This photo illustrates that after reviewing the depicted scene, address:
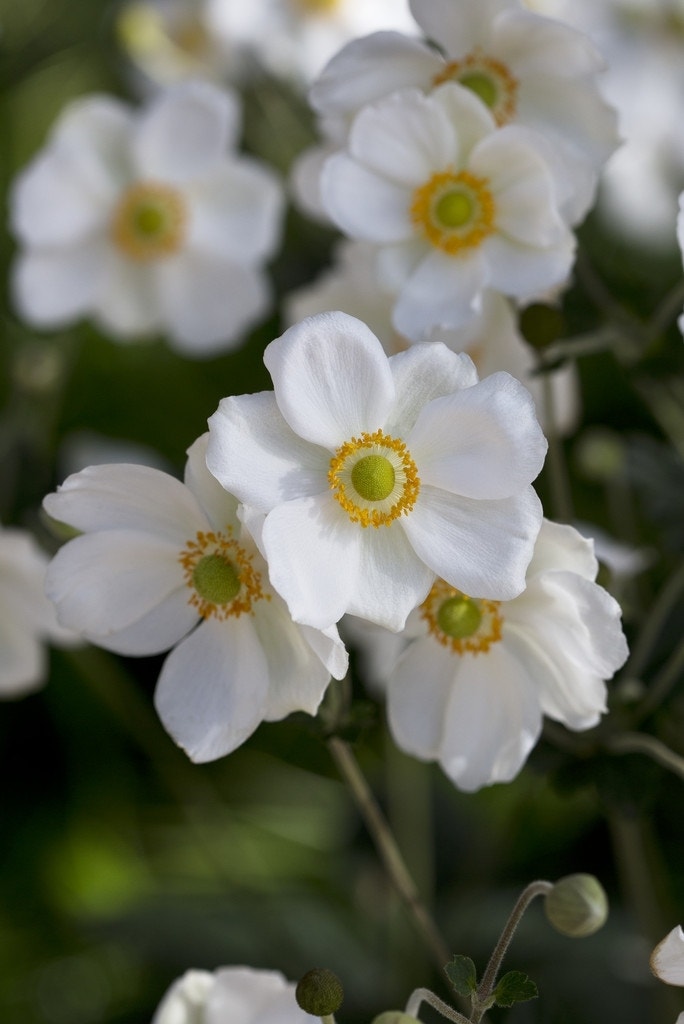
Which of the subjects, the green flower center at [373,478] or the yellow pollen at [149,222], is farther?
the yellow pollen at [149,222]

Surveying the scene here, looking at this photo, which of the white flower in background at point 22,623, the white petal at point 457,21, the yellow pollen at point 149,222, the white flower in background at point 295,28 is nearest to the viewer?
the white petal at point 457,21

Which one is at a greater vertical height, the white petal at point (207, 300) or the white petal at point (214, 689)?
the white petal at point (214, 689)

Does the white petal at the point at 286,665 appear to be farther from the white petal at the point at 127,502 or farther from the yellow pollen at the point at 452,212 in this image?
the yellow pollen at the point at 452,212

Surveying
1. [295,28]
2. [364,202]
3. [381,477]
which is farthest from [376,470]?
[295,28]

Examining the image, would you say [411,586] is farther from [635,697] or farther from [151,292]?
[151,292]

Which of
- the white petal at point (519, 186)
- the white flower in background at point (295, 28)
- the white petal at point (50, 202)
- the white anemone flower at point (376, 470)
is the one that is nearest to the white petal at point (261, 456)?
the white anemone flower at point (376, 470)

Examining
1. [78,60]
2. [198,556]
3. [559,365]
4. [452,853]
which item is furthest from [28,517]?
[78,60]
